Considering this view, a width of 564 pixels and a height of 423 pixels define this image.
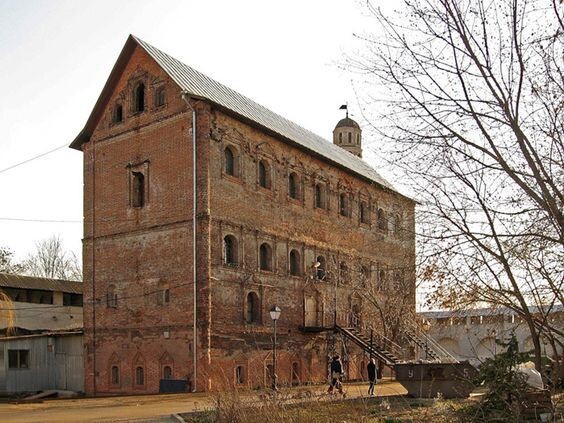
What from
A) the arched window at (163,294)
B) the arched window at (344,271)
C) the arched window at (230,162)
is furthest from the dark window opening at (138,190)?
the arched window at (344,271)

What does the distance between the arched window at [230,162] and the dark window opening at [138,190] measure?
12.1 feet

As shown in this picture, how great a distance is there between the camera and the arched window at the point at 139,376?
28.8m

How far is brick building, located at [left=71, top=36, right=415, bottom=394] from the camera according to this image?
28.0 meters

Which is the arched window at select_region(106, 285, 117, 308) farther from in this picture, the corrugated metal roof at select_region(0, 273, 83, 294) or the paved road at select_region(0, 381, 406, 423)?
the corrugated metal roof at select_region(0, 273, 83, 294)

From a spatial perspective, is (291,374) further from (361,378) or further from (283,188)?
(283,188)

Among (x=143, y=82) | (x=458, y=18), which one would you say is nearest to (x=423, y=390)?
(x=458, y=18)

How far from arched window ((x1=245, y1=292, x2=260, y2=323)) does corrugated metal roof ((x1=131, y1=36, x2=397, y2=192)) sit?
7.12 m

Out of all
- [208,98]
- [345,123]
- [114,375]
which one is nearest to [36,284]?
[114,375]

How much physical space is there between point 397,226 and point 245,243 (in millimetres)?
17825

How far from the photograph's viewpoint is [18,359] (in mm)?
34250

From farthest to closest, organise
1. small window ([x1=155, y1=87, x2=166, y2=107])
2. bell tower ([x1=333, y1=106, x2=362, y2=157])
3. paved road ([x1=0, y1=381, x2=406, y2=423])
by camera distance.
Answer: bell tower ([x1=333, y1=106, x2=362, y2=157]) < small window ([x1=155, y1=87, x2=166, y2=107]) < paved road ([x1=0, y1=381, x2=406, y2=423])

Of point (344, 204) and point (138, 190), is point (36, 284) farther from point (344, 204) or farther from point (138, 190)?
point (344, 204)

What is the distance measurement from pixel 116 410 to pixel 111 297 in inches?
433

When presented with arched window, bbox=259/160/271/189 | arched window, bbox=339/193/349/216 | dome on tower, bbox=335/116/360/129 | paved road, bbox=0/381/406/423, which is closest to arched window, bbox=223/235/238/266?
arched window, bbox=259/160/271/189
